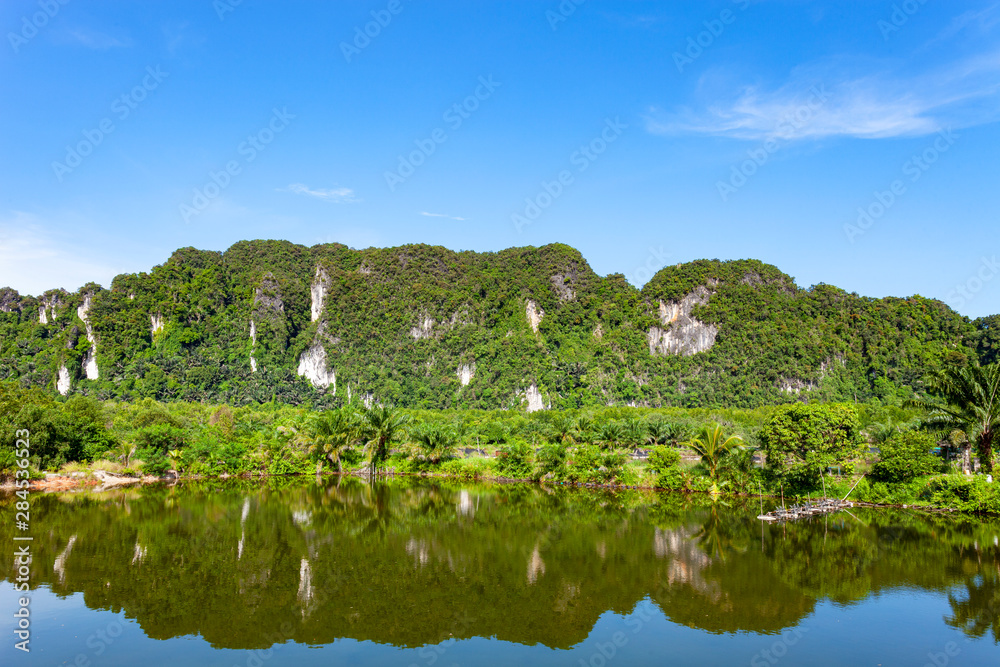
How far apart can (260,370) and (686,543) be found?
89.0 metres

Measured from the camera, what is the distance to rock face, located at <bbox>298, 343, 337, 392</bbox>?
341 ft

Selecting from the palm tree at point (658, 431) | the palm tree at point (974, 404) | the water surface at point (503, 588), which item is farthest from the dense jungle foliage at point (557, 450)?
the water surface at point (503, 588)

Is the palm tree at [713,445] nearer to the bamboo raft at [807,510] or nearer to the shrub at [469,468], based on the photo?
the bamboo raft at [807,510]

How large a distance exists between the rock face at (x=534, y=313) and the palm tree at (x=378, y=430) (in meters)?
61.1

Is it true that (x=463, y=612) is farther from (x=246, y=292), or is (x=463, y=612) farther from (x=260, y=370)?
(x=246, y=292)

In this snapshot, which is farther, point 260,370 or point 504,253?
point 504,253

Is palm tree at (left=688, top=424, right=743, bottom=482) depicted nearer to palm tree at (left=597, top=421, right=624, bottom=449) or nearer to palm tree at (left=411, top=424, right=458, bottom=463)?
palm tree at (left=597, top=421, right=624, bottom=449)

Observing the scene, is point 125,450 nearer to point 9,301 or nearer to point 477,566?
point 477,566

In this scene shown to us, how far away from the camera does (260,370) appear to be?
99.4 m

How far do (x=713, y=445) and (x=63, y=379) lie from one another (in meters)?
96.8

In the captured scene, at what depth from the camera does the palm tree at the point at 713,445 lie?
3309 cm

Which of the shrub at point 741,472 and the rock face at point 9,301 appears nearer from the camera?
the shrub at point 741,472

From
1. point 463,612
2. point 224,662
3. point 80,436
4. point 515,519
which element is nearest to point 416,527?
point 515,519

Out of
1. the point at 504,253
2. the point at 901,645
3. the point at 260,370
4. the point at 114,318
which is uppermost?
the point at 504,253
